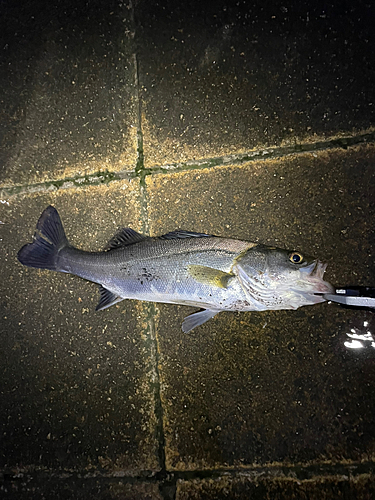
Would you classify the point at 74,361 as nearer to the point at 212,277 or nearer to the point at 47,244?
the point at 47,244

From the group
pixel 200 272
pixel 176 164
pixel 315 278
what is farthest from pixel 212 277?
pixel 176 164

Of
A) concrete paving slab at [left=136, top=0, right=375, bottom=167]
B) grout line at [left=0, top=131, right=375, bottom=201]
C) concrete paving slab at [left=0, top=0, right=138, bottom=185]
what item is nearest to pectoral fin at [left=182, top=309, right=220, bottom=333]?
grout line at [left=0, top=131, right=375, bottom=201]

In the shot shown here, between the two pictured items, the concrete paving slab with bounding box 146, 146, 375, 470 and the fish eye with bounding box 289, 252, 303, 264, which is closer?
the fish eye with bounding box 289, 252, 303, 264

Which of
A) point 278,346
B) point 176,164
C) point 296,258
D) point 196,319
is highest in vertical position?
point 176,164

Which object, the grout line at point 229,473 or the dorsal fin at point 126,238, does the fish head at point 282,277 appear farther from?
the grout line at point 229,473

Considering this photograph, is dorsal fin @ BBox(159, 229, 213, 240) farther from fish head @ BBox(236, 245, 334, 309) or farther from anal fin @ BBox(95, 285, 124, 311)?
anal fin @ BBox(95, 285, 124, 311)

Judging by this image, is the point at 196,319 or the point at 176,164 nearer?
the point at 196,319

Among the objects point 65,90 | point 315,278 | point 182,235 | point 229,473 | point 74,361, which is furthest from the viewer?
point 65,90
